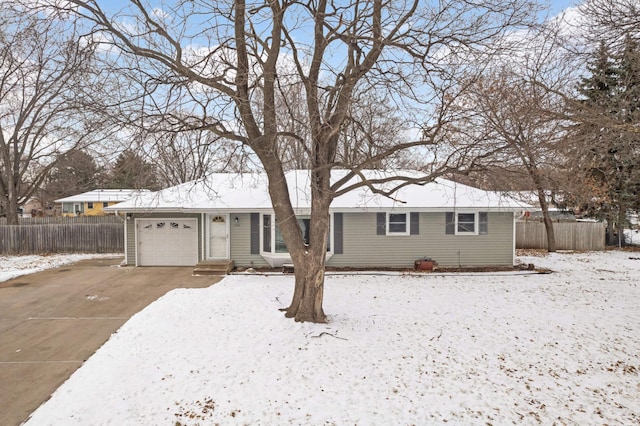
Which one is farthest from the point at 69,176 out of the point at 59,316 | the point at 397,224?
the point at 397,224

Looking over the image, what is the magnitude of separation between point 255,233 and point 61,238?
400 inches

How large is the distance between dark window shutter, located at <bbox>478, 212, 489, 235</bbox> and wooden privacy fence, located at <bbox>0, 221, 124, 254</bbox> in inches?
595

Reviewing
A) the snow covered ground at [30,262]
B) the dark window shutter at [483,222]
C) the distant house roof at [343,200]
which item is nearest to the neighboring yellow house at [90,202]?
the snow covered ground at [30,262]

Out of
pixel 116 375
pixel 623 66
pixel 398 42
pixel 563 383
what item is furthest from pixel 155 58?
pixel 623 66

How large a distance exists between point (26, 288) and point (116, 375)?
6.78 meters

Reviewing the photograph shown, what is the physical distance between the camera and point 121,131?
5742 mm

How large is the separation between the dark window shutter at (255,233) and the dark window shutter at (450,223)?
634 cm

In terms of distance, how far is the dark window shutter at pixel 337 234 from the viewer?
11.8 metres

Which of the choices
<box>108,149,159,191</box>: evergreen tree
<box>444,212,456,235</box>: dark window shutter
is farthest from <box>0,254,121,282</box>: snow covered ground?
<box>444,212,456,235</box>: dark window shutter

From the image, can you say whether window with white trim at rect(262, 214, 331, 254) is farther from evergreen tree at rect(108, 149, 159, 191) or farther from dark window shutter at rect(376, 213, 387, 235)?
evergreen tree at rect(108, 149, 159, 191)

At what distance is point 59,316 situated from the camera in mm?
7051

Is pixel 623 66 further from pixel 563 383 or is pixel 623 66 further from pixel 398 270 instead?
pixel 398 270

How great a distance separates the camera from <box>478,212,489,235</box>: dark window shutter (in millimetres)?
11984

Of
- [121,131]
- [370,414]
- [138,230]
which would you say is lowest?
[370,414]
